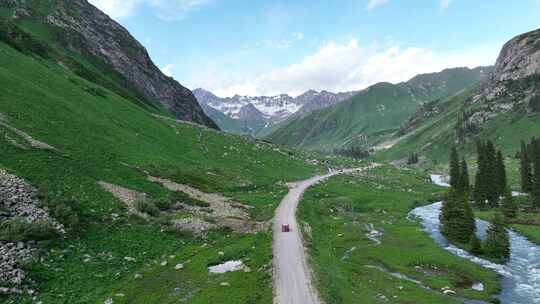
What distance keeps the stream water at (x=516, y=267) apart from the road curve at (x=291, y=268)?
21.8m

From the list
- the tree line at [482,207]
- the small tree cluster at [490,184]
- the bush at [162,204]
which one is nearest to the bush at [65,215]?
the bush at [162,204]

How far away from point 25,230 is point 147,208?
1514 centimetres

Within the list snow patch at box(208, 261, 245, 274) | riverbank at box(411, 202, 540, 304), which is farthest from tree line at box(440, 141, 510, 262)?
snow patch at box(208, 261, 245, 274)

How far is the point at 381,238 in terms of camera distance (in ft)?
208

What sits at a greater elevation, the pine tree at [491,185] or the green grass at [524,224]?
the pine tree at [491,185]

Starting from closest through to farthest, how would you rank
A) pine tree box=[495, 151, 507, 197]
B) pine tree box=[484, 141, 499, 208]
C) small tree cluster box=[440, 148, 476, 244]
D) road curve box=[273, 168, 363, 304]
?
road curve box=[273, 168, 363, 304]
small tree cluster box=[440, 148, 476, 244]
pine tree box=[484, 141, 499, 208]
pine tree box=[495, 151, 507, 197]

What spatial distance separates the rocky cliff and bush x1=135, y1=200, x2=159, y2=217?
11090 centimetres

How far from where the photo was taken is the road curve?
30016 mm

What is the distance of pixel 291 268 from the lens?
118 ft

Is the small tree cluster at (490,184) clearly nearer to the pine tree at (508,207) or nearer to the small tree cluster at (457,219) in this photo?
the pine tree at (508,207)

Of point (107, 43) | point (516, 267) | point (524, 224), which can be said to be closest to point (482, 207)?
point (524, 224)

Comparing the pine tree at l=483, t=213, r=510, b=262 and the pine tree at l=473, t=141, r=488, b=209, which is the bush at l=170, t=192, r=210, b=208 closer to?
the pine tree at l=483, t=213, r=510, b=262

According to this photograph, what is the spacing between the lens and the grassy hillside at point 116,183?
30.8 meters

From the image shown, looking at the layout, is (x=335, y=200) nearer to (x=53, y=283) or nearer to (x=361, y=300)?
(x=361, y=300)
